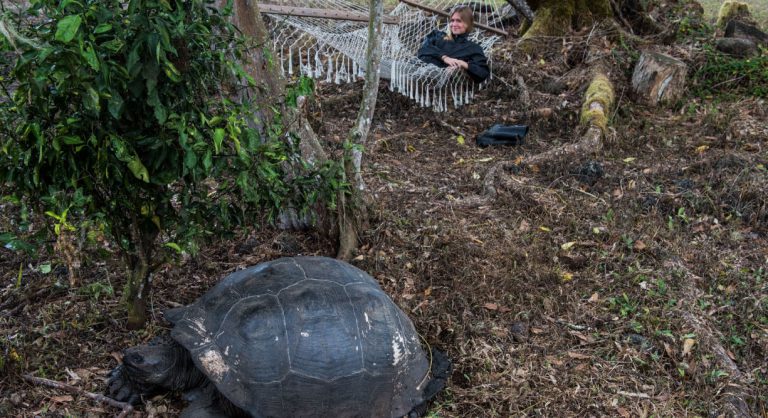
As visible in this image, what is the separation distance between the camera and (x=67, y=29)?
1775 millimetres

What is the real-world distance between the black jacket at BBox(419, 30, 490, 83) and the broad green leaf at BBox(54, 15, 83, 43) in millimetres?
4849

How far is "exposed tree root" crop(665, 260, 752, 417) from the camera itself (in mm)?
2807

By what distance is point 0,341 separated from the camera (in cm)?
294

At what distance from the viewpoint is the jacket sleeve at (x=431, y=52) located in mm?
6379

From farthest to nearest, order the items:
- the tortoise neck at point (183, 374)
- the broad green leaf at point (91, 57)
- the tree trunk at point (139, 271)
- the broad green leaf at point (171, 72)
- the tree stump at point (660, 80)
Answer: the tree stump at point (660, 80) → the tree trunk at point (139, 271) → the tortoise neck at point (183, 374) → the broad green leaf at point (171, 72) → the broad green leaf at point (91, 57)

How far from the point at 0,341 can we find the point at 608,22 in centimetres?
644

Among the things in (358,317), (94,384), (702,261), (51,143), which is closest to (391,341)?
(358,317)

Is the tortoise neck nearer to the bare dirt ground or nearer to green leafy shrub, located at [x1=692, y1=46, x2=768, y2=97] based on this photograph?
the bare dirt ground

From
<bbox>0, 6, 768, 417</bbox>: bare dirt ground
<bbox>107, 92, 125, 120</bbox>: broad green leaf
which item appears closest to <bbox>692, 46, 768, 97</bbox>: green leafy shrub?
<bbox>0, 6, 768, 417</bbox>: bare dirt ground

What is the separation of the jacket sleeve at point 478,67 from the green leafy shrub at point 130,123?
3.72m

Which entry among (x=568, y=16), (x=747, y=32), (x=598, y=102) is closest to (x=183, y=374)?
(x=598, y=102)

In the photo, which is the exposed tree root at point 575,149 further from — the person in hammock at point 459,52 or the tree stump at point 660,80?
the person in hammock at point 459,52

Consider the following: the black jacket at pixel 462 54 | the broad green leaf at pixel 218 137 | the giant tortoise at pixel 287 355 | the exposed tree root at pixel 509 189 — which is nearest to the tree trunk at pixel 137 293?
the giant tortoise at pixel 287 355

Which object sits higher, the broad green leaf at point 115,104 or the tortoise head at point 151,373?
the broad green leaf at point 115,104
